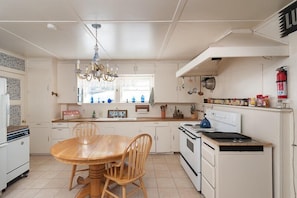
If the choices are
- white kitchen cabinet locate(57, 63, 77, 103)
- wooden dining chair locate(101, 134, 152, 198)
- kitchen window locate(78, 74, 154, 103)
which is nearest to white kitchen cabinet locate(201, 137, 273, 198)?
wooden dining chair locate(101, 134, 152, 198)

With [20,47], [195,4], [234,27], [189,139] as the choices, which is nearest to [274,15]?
[234,27]

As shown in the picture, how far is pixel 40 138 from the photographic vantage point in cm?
431

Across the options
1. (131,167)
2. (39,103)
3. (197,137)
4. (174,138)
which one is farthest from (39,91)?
(197,137)

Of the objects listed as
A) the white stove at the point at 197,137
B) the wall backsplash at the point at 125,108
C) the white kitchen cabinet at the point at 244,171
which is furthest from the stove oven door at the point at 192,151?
the wall backsplash at the point at 125,108

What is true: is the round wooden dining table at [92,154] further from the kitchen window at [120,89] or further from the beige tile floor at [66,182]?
the kitchen window at [120,89]

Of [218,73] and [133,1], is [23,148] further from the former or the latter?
[218,73]

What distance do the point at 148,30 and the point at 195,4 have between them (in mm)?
860

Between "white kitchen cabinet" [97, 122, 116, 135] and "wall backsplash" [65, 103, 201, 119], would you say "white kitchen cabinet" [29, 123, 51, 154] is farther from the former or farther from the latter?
"white kitchen cabinet" [97, 122, 116, 135]

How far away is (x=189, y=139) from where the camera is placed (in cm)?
296

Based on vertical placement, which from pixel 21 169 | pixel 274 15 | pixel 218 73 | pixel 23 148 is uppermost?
pixel 274 15

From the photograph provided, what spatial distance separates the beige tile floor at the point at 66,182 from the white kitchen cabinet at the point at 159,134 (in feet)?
1.62

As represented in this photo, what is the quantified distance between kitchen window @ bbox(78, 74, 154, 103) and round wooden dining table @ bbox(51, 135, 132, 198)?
2.09 metres

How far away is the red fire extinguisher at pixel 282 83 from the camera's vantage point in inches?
74.7

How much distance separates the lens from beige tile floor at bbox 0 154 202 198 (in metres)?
2.63
